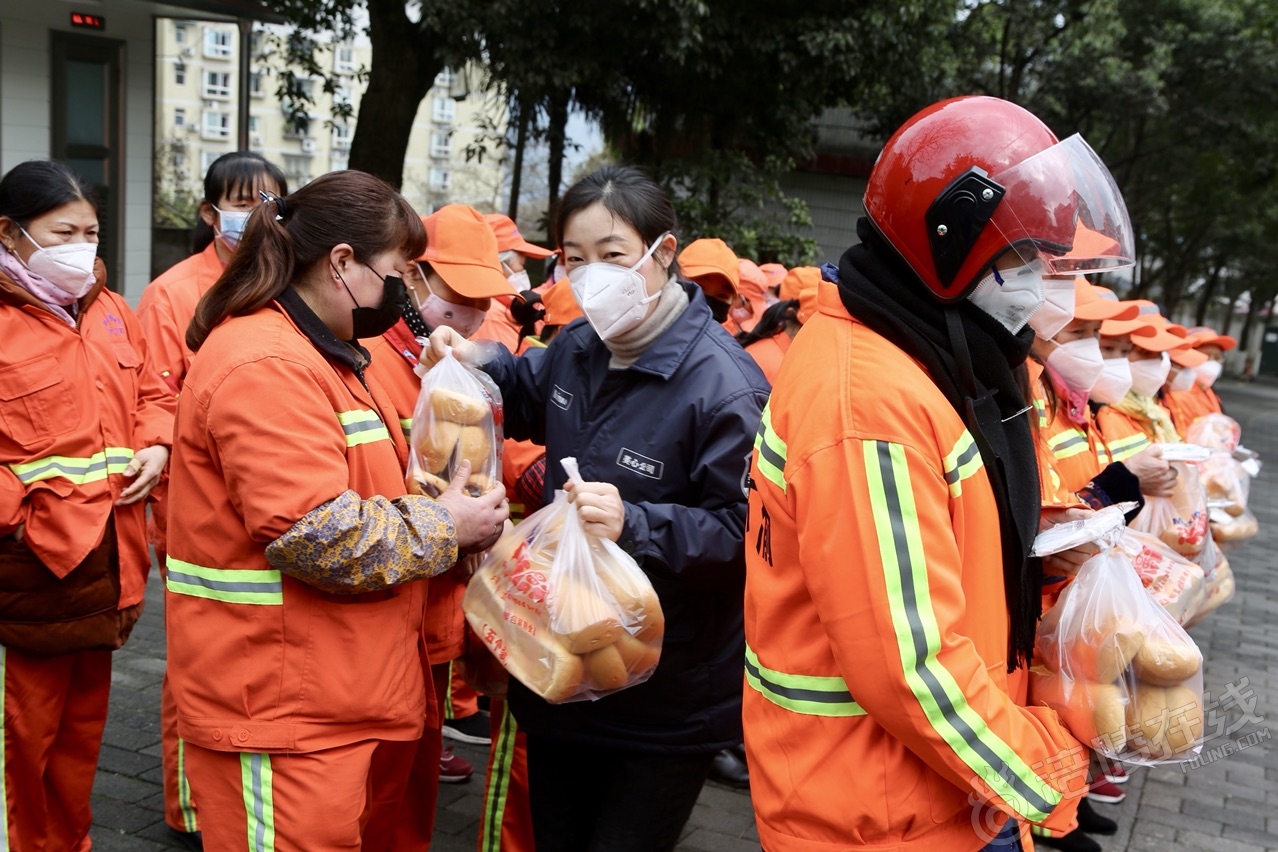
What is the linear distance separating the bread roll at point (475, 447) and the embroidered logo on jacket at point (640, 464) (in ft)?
1.13

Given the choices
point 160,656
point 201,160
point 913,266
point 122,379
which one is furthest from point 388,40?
point 201,160

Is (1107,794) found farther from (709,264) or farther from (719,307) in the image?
(709,264)

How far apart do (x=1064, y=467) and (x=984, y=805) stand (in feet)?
7.35

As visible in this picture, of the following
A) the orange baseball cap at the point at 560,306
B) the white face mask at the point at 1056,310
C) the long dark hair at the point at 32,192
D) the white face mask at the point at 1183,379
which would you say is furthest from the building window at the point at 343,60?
the white face mask at the point at 1056,310

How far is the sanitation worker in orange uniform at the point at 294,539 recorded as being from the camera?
2.13 metres

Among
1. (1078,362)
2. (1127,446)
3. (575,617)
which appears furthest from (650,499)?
(1127,446)

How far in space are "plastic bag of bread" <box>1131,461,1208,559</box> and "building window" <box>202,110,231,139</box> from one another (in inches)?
2606

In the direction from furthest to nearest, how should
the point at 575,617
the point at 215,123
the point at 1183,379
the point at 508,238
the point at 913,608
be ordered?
the point at 215,123
the point at 1183,379
the point at 508,238
the point at 575,617
the point at 913,608

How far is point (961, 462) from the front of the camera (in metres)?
1.72

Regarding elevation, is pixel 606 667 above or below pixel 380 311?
below

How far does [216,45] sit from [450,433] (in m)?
68.3

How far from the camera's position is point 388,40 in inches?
420

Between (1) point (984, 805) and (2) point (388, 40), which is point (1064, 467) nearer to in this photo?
(1) point (984, 805)

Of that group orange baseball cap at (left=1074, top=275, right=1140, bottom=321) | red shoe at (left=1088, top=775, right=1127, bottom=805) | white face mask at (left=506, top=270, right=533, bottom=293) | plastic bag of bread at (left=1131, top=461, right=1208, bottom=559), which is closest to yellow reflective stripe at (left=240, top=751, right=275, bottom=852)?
orange baseball cap at (left=1074, top=275, right=1140, bottom=321)
